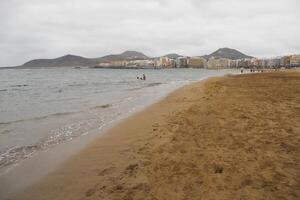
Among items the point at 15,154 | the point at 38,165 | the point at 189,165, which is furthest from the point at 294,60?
the point at 38,165

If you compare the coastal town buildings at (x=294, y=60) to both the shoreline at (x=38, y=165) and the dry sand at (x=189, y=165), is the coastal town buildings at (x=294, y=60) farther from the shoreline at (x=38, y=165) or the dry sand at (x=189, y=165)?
the shoreline at (x=38, y=165)

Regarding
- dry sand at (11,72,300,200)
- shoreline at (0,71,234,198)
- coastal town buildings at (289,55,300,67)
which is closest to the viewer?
dry sand at (11,72,300,200)

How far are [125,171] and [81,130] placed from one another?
586 cm

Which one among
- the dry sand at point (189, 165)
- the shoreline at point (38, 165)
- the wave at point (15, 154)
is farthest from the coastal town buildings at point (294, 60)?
the wave at point (15, 154)

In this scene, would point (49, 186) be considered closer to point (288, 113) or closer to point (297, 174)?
point (297, 174)

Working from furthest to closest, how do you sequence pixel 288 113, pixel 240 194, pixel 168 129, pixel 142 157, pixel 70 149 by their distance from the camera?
pixel 288 113 → pixel 168 129 → pixel 70 149 → pixel 142 157 → pixel 240 194

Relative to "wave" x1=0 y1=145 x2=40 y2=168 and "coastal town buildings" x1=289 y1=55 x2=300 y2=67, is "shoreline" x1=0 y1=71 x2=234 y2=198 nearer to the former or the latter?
"wave" x1=0 y1=145 x2=40 y2=168

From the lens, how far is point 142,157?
683 centimetres

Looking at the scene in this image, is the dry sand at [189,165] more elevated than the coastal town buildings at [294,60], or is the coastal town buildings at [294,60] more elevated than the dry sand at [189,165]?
the dry sand at [189,165]

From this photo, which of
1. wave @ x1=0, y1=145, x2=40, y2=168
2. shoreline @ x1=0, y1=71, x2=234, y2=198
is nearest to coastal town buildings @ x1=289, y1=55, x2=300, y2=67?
shoreline @ x1=0, y1=71, x2=234, y2=198

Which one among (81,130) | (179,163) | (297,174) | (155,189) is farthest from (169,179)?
(81,130)

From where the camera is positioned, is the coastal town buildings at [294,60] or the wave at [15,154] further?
the coastal town buildings at [294,60]

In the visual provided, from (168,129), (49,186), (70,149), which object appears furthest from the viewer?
(168,129)

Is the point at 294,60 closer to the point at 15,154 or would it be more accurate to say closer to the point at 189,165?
the point at 15,154
